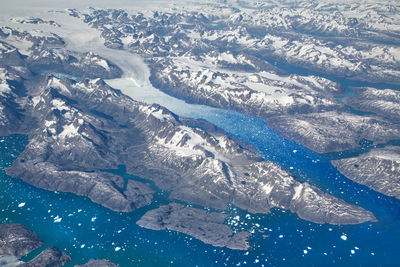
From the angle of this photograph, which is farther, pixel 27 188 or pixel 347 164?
pixel 347 164

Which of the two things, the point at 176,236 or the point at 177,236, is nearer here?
the point at 177,236

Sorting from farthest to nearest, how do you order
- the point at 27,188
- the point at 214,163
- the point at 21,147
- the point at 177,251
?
the point at 21,147 < the point at 214,163 < the point at 27,188 < the point at 177,251

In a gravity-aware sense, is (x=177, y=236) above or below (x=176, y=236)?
above

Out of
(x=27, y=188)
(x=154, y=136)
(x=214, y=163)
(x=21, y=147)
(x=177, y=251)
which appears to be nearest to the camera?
(x=177, y=251)

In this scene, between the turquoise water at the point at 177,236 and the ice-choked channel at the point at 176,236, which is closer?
the turquoise water at the point at 177,236

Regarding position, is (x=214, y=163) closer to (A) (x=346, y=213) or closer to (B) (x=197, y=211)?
(B) (x=197, y=211)

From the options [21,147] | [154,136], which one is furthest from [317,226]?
[21,147]

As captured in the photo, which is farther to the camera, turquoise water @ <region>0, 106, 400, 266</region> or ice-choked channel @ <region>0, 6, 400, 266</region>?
ice-choked channel @ <region>0, 6, 400, 266</region>
